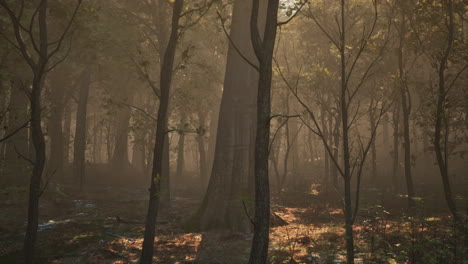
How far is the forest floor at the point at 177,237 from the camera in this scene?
8.05 metres

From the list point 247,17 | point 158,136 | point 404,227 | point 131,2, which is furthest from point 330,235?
point 131,2

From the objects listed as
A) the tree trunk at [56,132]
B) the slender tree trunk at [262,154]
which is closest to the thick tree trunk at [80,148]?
the tree trunk at [56,132]

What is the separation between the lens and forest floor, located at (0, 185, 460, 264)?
8055 mm

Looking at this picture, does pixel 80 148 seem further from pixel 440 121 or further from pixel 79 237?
pixel 440 121

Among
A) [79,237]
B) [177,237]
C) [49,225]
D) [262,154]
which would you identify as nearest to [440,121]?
[262,154]

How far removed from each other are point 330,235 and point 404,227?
222 centimetres

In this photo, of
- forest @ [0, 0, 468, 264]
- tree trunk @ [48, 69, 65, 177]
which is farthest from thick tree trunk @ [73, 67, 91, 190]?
tree trunk @ [48, 69, 65, 177]

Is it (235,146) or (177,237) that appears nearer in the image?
(177,237)

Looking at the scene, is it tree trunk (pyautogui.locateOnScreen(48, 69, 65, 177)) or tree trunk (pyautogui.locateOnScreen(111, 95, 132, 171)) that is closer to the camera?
tree trunk (pyautogui.locateOnScreen(48, 69, 65, 177))

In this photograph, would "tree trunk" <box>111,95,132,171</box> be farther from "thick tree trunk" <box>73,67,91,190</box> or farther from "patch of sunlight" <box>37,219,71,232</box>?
"patch of sunlight" <box>37,219,71,232</box>

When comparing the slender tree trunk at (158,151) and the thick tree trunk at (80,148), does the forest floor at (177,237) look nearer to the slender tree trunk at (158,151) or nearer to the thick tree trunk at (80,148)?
the slender tree trunk at (158,151)

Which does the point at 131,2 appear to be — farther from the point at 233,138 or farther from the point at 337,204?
the point at 337,204

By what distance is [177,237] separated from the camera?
10523 mm

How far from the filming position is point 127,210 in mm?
15617
